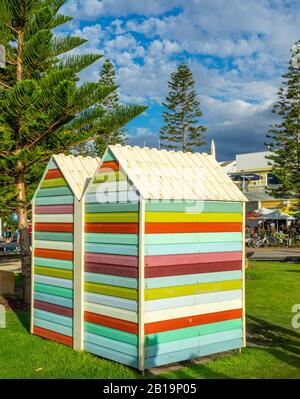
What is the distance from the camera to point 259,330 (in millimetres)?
7691

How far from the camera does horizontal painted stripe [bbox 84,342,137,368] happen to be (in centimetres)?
535

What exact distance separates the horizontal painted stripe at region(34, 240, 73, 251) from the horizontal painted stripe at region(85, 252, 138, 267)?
0.47m

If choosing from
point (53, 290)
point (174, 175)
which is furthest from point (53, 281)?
point (174, 175)

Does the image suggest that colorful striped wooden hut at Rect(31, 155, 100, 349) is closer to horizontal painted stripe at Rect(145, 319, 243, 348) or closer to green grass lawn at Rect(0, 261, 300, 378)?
green grass lawn at Rect(0, 261, 300, 378)

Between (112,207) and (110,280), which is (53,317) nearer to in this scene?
(110,280)

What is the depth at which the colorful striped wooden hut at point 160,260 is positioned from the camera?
210 inches

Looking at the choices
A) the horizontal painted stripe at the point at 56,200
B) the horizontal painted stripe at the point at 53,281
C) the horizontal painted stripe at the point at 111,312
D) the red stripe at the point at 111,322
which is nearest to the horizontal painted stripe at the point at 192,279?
the horizontal painted stripe at the point at 111,312

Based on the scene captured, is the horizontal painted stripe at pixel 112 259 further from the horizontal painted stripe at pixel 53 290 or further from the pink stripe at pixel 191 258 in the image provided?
the horizontal painted stripe at pixel 53 290

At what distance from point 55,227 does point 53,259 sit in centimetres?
45

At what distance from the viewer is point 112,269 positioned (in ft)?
18.7

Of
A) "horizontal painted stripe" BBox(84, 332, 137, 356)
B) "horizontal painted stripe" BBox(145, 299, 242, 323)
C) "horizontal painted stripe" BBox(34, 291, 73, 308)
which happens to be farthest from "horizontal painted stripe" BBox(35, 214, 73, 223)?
"horizontal painted stripe" BBox(145, 299, 242, 323)

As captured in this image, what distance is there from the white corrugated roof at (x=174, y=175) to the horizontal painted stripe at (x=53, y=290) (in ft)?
6.23
